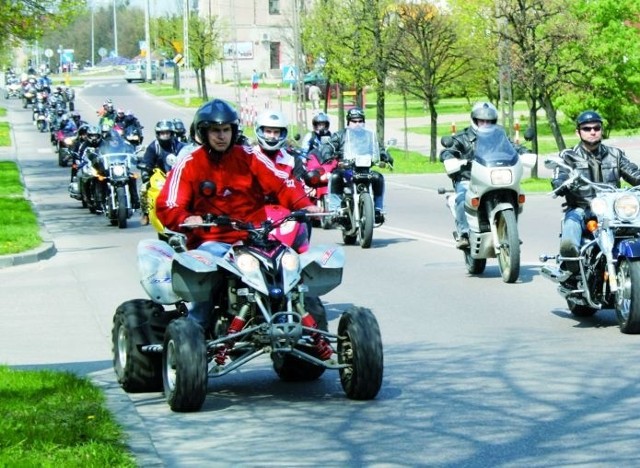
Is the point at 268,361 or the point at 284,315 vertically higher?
the point at 284,315

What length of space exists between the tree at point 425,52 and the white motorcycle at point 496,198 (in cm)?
2811

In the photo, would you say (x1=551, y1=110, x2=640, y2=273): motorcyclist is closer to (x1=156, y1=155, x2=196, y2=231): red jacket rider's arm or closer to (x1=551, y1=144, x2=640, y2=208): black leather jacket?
(x1=551, y1=144, x2=640, y2=208): black leather jacket

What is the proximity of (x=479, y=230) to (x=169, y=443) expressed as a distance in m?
8.41

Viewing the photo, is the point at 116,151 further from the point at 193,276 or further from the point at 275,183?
the point at 193,276

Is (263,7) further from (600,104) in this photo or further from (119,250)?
(119,250)

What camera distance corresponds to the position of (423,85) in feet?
150

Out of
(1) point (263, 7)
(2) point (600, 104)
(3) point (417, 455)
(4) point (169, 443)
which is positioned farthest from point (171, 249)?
(1) point (263, 7)

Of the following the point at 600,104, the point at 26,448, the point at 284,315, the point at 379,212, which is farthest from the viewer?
the point at 600,104

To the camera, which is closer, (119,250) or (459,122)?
(119,250)

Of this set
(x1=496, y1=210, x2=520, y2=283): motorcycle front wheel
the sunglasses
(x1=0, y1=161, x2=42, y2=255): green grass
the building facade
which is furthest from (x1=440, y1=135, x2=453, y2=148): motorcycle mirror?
the building facade

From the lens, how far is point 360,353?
9.44 m

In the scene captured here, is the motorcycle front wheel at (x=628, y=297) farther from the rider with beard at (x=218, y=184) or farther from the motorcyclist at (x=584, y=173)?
the rider with beard at (x=218, y=184)

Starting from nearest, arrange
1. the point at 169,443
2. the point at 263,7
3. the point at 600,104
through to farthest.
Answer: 1. the point at 169,443
2. the point at 600,104
3. the point at 263,7

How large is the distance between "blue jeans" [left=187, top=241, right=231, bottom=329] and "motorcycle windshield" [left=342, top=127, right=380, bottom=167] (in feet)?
38.6
